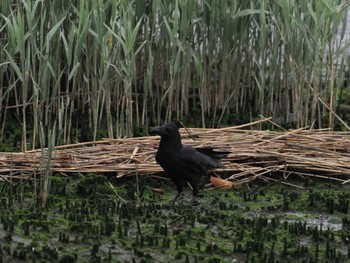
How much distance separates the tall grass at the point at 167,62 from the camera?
827 centimetres

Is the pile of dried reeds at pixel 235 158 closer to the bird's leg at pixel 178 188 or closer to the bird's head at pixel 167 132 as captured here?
the bird's leg at pixel 178 188

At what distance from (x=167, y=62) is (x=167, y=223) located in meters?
3.56

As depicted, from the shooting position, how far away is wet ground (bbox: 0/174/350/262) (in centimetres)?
568

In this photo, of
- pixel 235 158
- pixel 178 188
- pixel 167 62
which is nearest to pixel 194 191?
pixel 178 188

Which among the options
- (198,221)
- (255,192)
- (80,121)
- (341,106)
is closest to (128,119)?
(80,121)

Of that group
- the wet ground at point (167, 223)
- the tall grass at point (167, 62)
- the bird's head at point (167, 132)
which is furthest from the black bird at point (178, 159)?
the tall grass at point (167, 62)

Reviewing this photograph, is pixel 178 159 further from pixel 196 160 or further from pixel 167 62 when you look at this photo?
pixel 167 62

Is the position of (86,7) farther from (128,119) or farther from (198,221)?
(198,221)

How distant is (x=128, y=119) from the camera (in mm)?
8406

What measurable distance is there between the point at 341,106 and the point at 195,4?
2.24m

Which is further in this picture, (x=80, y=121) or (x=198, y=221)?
(x=80, y=121)

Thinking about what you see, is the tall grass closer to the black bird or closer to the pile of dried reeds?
the pile of dried reeds

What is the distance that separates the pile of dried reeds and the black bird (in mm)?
548

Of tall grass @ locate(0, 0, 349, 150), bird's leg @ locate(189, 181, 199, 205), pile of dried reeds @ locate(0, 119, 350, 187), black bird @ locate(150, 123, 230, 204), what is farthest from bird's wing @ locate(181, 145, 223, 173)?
tall grass @ locate(0, 0, 349, 150)
